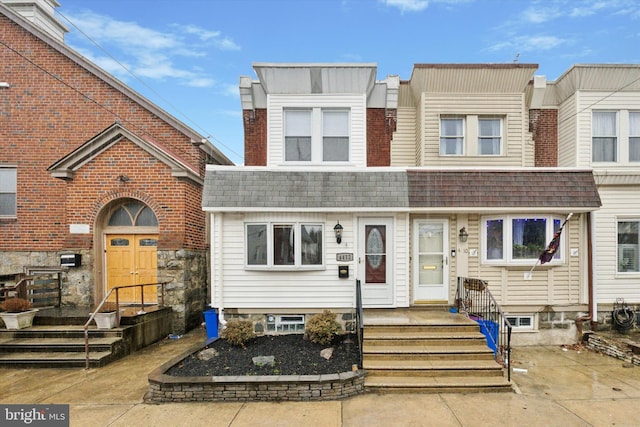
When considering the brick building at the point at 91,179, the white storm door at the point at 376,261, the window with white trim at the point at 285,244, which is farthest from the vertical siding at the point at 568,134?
the brick building at the point at 91,179

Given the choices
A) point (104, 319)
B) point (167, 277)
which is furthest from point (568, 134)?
point (104, 319)

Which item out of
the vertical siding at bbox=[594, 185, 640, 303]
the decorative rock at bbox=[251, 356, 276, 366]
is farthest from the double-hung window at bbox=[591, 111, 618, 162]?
the decorative rock at bbox=[251, 356, 276, 366]

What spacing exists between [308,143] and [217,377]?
5.83 m

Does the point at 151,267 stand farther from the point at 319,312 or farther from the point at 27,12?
the point at 27,12

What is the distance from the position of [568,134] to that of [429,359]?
25.3 ft

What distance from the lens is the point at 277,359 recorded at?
20.1 ft

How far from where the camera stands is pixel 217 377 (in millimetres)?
5254

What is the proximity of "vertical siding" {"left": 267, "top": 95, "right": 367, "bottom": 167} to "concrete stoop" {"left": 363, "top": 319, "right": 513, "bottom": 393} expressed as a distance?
4269 millimetres

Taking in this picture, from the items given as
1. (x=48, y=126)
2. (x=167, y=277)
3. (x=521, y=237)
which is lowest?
(x=167, y=277)

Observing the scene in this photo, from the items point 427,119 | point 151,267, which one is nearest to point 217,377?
point 151,267

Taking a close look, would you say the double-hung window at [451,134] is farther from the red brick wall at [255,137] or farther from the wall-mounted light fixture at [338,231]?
the red brick wall at [255,137]

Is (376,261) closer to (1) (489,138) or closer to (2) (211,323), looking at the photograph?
(2) (211,323)

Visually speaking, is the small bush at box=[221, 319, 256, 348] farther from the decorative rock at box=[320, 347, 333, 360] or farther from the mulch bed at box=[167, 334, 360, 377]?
the decorative rock at box=[320, 347, 333, 360]

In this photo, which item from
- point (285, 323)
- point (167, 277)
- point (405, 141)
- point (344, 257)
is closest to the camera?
point (344, 257)
